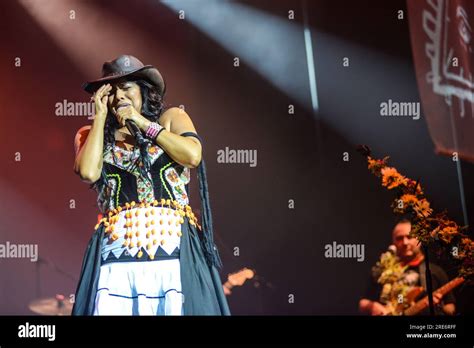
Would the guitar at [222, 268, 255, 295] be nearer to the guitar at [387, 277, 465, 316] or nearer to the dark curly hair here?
the guitar at [387, 277, 465, 316]

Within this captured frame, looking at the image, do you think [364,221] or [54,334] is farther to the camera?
[364,221]

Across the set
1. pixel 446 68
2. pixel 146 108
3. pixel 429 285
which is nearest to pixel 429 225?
pixel 429 285

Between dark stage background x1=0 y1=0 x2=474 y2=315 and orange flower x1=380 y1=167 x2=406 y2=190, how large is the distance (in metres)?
0.07

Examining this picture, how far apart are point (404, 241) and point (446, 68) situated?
0.97m

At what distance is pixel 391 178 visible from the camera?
4234 mm

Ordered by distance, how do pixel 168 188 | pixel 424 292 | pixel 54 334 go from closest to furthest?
pixel 168 188
pixel 54 334
pixel 424 292

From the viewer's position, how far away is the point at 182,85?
4375 millimetres

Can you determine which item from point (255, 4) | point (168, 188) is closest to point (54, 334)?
point (168, 188)

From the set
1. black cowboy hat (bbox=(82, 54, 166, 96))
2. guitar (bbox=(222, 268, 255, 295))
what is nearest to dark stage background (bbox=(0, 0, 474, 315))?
guitar (bbox=(222, 268, 255, 295))

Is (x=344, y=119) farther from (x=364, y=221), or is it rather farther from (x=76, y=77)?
(x=76, y=77)

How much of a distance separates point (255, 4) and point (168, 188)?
1.48 m

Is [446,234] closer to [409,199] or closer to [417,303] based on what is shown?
[409,199]

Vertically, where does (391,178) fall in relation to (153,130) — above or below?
below

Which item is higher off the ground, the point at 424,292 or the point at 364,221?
the point at 364,221
